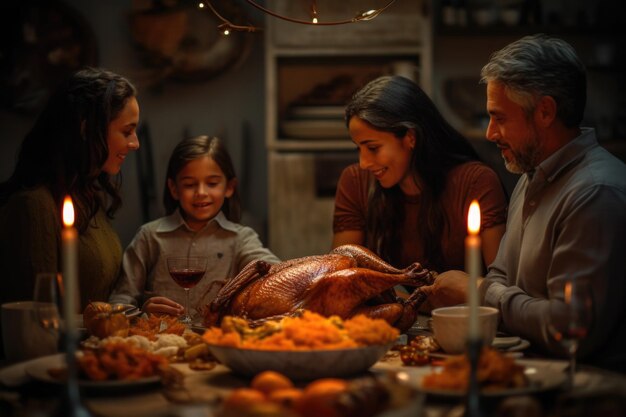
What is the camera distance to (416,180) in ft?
10.5

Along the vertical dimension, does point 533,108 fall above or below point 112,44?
below

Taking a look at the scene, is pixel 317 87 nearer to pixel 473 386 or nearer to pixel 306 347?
pixel 306 347

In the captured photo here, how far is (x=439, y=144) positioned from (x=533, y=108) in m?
0.80

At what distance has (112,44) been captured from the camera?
520cm

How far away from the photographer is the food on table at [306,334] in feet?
5.70

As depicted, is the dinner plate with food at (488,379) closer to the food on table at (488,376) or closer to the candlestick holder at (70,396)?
the food on table at (488,376)

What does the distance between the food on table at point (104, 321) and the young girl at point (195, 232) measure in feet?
3.70

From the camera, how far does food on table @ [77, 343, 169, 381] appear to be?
1.68 metres

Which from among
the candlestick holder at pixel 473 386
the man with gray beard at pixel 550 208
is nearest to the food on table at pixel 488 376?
the candlestick holder at pixel 473 386

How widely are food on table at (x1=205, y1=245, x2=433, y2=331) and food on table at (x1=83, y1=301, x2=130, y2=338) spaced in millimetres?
239

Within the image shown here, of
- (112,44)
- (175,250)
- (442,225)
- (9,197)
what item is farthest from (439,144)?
(112,44)

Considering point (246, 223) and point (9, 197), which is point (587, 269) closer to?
point (9, 197)

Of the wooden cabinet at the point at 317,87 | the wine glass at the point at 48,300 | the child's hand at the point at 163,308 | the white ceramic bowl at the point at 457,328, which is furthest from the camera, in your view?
the wooden cabinet at the point at 317,87

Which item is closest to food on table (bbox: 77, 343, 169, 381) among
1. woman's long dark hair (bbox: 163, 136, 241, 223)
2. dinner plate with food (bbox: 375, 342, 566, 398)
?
dinner plate with food (bbox: 375, 342, 566, 398)
